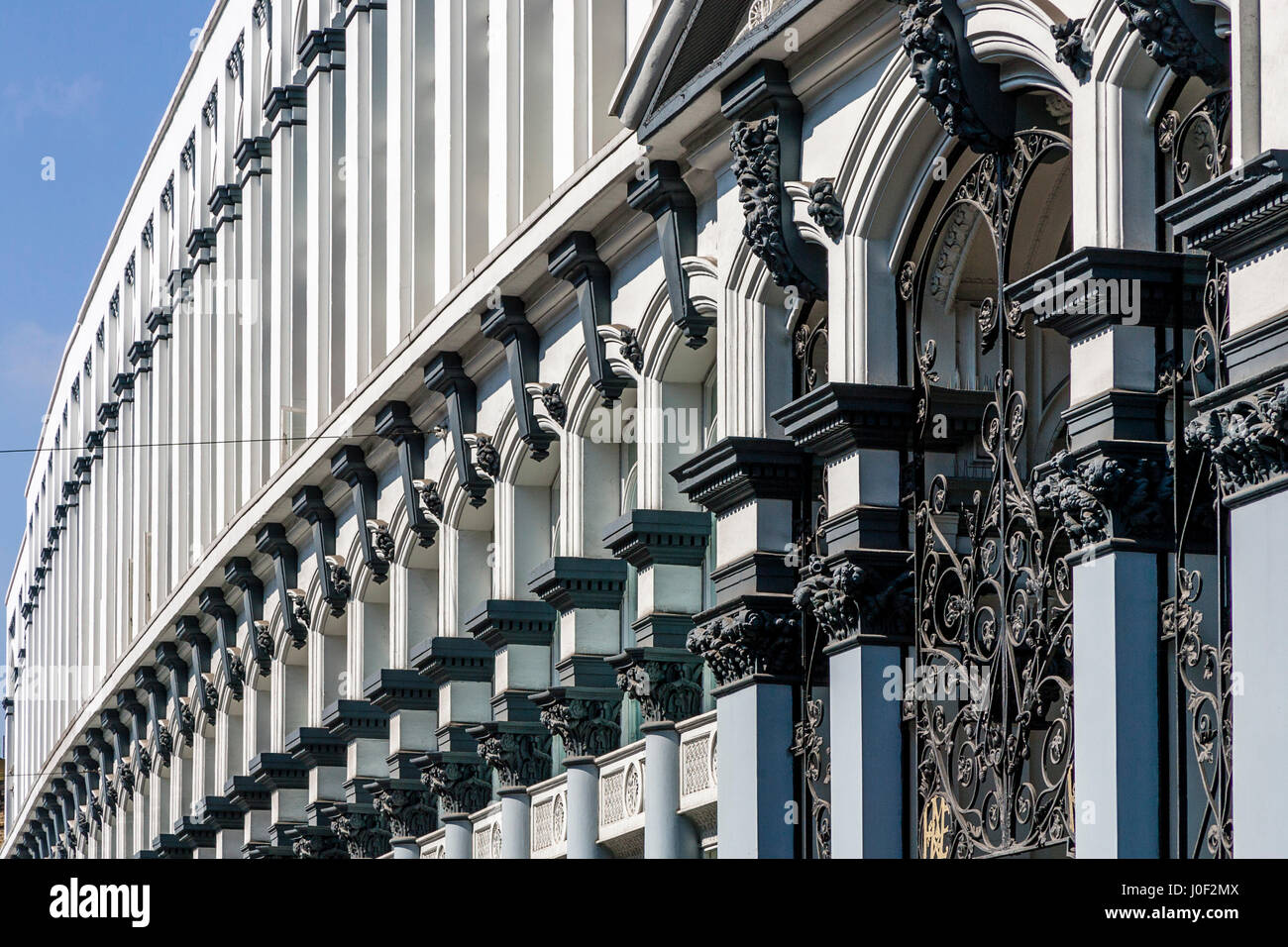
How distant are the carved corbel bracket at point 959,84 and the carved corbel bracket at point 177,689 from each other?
96.6 feet

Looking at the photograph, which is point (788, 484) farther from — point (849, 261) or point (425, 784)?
point (425, 784)

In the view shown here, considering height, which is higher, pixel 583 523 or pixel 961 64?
pixel 961 64

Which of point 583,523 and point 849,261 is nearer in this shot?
point 849,261

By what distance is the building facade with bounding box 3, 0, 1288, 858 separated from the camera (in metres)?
15.5

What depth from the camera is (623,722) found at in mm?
25859

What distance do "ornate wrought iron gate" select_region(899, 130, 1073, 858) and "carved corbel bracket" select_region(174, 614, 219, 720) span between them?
2556cm

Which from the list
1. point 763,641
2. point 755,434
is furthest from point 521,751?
point 755,434

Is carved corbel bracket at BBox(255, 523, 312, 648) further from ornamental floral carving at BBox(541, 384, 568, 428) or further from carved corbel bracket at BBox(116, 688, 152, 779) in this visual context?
carved corbel bracket at BBox(116, 688, 152, 779)

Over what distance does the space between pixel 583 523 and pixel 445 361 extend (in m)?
4.39

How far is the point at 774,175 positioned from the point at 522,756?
9055 millimetres

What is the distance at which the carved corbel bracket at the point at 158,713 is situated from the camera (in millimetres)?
47750

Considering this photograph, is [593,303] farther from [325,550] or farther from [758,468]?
[325,550]

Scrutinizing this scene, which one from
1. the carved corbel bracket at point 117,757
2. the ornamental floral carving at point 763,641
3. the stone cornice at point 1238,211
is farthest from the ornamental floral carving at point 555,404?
the carved corbel bracket at point 117,757
